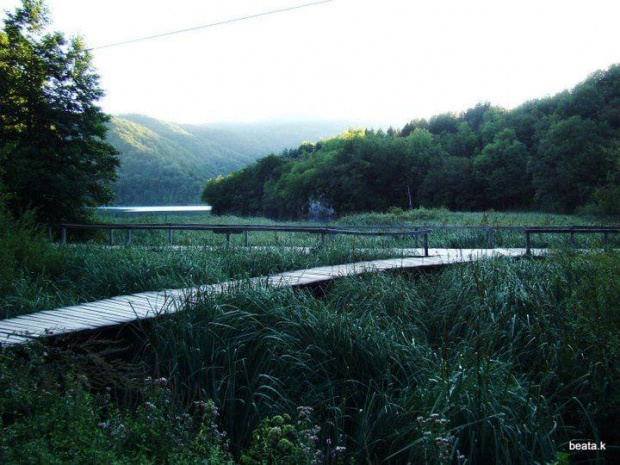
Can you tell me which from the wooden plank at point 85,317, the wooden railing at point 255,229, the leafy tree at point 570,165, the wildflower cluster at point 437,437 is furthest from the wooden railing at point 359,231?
the leafy tree at point 570,165

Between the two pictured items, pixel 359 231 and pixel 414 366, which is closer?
pixel 414 366

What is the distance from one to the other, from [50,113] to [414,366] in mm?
16699

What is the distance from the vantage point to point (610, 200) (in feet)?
79.2

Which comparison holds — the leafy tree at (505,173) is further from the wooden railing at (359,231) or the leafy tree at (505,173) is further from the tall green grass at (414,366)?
the tall green grass at (414,366)

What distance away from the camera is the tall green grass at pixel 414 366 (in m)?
3.36

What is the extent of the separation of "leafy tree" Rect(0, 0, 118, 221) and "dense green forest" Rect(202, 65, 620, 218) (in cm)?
2626

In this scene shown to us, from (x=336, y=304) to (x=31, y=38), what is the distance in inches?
668

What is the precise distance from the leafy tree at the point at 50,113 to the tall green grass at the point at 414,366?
13.9m

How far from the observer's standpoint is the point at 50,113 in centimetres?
1739

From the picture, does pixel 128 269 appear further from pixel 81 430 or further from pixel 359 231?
pixel 359 231

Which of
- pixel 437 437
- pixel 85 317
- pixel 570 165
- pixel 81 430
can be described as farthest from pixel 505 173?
pixel 81 430

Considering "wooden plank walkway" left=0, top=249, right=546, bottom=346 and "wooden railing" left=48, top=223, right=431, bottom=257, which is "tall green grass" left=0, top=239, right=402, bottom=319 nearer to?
"wooden plank walkway" left=0, top=249, right=546, bottom=346

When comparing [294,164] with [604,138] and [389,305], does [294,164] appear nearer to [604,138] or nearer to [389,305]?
[604,138]

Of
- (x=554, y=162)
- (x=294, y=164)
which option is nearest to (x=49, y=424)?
(x=554, y=162)
